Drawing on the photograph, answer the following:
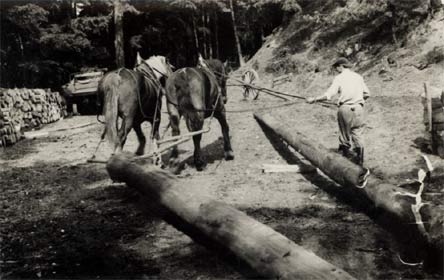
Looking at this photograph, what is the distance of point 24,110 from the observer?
1684cm

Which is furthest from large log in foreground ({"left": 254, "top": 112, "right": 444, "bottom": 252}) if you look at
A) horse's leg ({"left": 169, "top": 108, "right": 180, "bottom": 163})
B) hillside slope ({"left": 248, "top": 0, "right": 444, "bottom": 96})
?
hillside slope ({"left": 248, "top": 0, "right": 444, "bottom": 96})

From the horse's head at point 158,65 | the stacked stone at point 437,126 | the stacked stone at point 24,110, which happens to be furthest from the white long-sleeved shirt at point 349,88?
the stacked stone at point 24,110

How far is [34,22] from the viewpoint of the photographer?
2092 centimetres

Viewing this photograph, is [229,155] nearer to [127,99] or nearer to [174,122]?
[174,122]

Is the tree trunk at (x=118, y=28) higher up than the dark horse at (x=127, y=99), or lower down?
higher up

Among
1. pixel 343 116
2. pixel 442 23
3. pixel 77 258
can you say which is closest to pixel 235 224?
pixel 77 258

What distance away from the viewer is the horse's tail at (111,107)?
27.8ft

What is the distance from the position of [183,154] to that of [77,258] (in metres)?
6.17

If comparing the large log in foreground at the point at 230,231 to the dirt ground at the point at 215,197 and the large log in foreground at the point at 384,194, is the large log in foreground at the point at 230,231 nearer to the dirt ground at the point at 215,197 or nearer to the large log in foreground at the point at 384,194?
the dirt ground at the point at 215,197

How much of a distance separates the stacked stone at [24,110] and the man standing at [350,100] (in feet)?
31.3

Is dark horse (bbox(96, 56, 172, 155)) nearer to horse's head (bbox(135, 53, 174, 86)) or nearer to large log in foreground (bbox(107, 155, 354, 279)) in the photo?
horse's head (bbox(135, 53, 174, 86))

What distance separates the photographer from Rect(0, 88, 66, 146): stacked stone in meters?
13.9

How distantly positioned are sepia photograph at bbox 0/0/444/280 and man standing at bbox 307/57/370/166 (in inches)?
0.9

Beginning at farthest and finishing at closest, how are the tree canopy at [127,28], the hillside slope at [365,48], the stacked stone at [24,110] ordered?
the tree canopy at [127,28] < the hillside slope at [365,48] < the stacked stone at [24,110]
